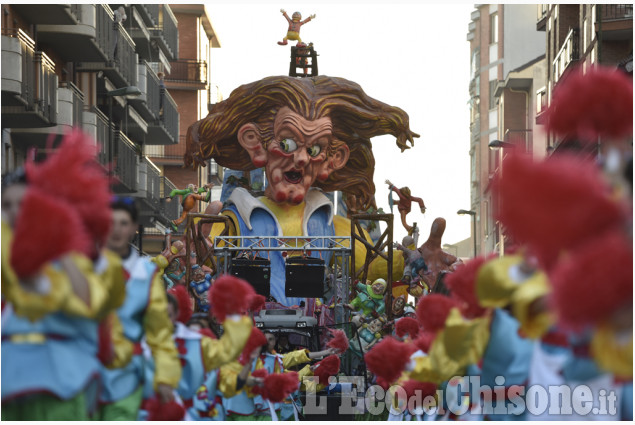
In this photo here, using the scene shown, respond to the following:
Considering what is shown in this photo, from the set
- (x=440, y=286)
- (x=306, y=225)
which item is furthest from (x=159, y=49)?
(x=440, y=286)

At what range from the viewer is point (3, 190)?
7762 mm

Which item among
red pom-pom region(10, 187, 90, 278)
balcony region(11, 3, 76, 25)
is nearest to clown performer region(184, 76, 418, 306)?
balcony region(11, 3, 76, 25)

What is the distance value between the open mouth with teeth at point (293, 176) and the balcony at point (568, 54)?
1734cm

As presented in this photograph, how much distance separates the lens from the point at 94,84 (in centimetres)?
3506

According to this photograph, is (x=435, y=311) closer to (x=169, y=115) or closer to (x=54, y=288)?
(x=54, y=288)

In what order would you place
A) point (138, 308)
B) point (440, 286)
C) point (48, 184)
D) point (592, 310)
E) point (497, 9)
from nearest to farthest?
point (592, 310) → point (48, 184) → point (138, 308) → point (440, 286) → point (497, 9)

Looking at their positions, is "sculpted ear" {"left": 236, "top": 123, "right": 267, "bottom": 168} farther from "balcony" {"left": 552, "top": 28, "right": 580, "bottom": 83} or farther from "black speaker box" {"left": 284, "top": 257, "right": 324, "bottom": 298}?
"balcony" {"left": 552, "top": 28, "right": 580, "bottom": 83}

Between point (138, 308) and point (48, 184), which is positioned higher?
point (48, 184)

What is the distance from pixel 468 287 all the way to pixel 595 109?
2.57m

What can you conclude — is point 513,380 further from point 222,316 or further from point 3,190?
point 3,190

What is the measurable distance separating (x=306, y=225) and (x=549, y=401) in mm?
14398

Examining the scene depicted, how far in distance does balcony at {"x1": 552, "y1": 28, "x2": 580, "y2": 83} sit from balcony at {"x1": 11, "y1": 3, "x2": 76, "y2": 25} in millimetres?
15430

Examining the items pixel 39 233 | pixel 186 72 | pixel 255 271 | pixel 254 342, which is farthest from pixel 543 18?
pixel 39 233

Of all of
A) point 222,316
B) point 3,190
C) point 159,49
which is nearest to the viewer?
point 3,190
